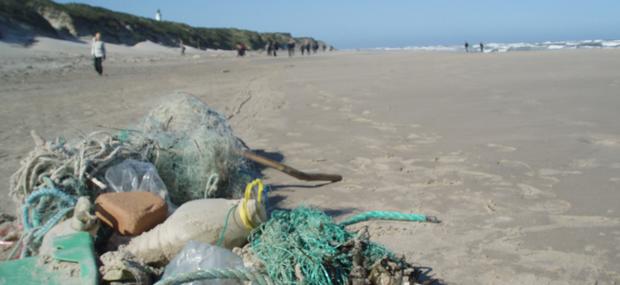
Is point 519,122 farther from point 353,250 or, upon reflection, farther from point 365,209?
point 353,250

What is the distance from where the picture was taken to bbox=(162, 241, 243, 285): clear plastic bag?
2.23 meters

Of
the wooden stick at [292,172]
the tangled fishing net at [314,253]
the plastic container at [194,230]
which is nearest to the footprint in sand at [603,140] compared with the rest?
the wooden stick at [292,172]

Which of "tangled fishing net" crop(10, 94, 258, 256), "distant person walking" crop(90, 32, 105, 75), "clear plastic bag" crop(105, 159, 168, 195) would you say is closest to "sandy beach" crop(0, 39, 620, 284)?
"tangled fishing net" crop(10, 94, 258, 256)

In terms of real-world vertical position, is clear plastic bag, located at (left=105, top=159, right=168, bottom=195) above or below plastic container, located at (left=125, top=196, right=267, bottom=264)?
above

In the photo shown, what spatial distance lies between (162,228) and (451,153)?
364 centimetres

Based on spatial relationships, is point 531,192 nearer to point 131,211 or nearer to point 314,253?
point 314,253

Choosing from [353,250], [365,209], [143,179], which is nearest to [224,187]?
[143,179]

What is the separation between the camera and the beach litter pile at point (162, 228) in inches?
88.2

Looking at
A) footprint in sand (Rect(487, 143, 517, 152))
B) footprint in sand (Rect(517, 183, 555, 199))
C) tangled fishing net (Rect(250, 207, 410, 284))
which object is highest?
tangled fishing net (Rect(250, 207, 410, 284))

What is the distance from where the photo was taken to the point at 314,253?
7.48 feet

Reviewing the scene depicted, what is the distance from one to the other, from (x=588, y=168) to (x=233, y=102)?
6994mm

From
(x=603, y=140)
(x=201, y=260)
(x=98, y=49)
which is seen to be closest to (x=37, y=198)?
(x=201, y=260)

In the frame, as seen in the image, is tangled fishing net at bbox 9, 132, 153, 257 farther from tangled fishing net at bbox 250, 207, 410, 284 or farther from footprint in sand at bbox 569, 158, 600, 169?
footprint in sand at bbox 569, 158, 600, 169

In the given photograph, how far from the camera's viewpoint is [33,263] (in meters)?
2.31
